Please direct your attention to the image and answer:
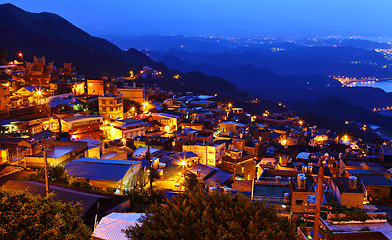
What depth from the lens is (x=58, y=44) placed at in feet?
234

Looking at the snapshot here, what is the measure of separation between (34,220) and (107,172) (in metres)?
6.26

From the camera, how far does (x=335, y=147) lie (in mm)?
25188

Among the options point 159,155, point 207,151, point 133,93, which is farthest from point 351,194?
point 133,93

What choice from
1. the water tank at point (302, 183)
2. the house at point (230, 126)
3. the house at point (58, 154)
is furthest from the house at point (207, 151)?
the water tank at point (302, 183)

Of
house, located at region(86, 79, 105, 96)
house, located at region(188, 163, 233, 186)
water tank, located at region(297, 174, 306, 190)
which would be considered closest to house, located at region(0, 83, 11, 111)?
house, located at region(86, 79, 105, 96)

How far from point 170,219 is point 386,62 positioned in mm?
177453

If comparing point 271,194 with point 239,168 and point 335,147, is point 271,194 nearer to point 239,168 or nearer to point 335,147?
point 239,168

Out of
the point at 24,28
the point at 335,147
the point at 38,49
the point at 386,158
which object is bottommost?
the point at 335,147

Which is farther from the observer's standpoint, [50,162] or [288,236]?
[50,162]

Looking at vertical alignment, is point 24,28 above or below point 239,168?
above

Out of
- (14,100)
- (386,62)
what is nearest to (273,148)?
(14,100)

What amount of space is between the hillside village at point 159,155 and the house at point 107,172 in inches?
1.4

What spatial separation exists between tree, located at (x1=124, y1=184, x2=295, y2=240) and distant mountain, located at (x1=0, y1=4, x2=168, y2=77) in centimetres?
4353

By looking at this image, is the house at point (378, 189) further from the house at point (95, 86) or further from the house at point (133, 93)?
the house at point (95, 86)
